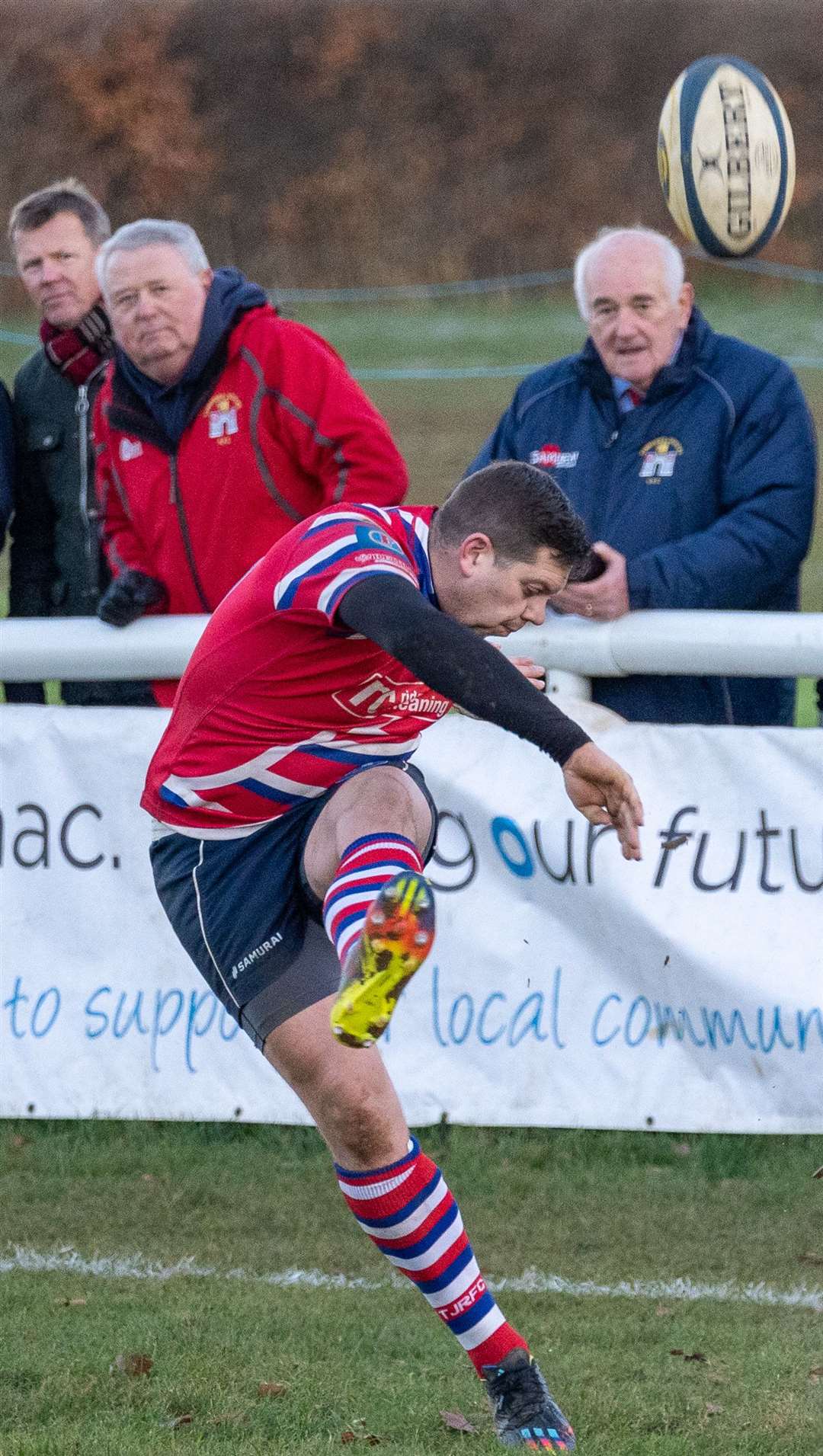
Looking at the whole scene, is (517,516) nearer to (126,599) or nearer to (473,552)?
(473,552)

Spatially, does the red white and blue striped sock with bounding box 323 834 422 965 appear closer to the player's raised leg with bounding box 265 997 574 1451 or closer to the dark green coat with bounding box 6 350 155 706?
the player's raised leg with bounding box 265 997 574 1451

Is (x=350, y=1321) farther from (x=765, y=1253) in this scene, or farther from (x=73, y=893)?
(x=73, y=893)

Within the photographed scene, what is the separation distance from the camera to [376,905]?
345cm

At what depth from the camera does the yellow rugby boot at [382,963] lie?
134 inches

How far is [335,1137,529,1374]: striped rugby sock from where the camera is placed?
12.7 feet

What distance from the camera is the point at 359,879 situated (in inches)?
147

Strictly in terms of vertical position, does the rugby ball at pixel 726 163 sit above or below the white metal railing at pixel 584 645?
above

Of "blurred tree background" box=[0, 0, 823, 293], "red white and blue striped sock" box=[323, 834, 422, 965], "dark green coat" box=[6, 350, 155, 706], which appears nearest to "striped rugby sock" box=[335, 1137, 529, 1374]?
"red white and blue striped sock" box=[323, 834, 422, 965]

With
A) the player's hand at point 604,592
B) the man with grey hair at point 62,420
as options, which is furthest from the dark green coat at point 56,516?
the player's hand at point 604,592

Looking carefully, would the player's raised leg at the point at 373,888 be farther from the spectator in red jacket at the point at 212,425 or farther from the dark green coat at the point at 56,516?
the dark green coat at the point at 56,516

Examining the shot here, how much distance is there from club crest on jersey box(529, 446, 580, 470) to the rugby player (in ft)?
6.23

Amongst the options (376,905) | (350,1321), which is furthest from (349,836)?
(350,1321)

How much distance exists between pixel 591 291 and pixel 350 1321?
306 cm

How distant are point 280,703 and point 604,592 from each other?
1740mm
